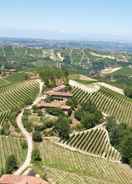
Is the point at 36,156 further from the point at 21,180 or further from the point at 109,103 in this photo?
the point at 109,103

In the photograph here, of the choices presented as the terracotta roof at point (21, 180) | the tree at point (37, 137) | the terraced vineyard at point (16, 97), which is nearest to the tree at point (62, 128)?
the tree at point (37, 137)

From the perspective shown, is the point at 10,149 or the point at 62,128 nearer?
the point at 10,149

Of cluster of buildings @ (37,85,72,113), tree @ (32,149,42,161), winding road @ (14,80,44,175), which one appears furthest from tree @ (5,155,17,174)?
cluster of buildings @ (37,85,72,113)

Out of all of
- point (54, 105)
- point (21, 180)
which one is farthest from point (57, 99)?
point (21, 180)

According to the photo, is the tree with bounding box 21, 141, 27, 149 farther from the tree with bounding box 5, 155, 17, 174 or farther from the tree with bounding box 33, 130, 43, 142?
the tree with bounding box 5, 155, 17, 174

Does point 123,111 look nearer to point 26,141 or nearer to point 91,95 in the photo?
point 91,95

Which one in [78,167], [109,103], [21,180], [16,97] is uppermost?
[21,180]
